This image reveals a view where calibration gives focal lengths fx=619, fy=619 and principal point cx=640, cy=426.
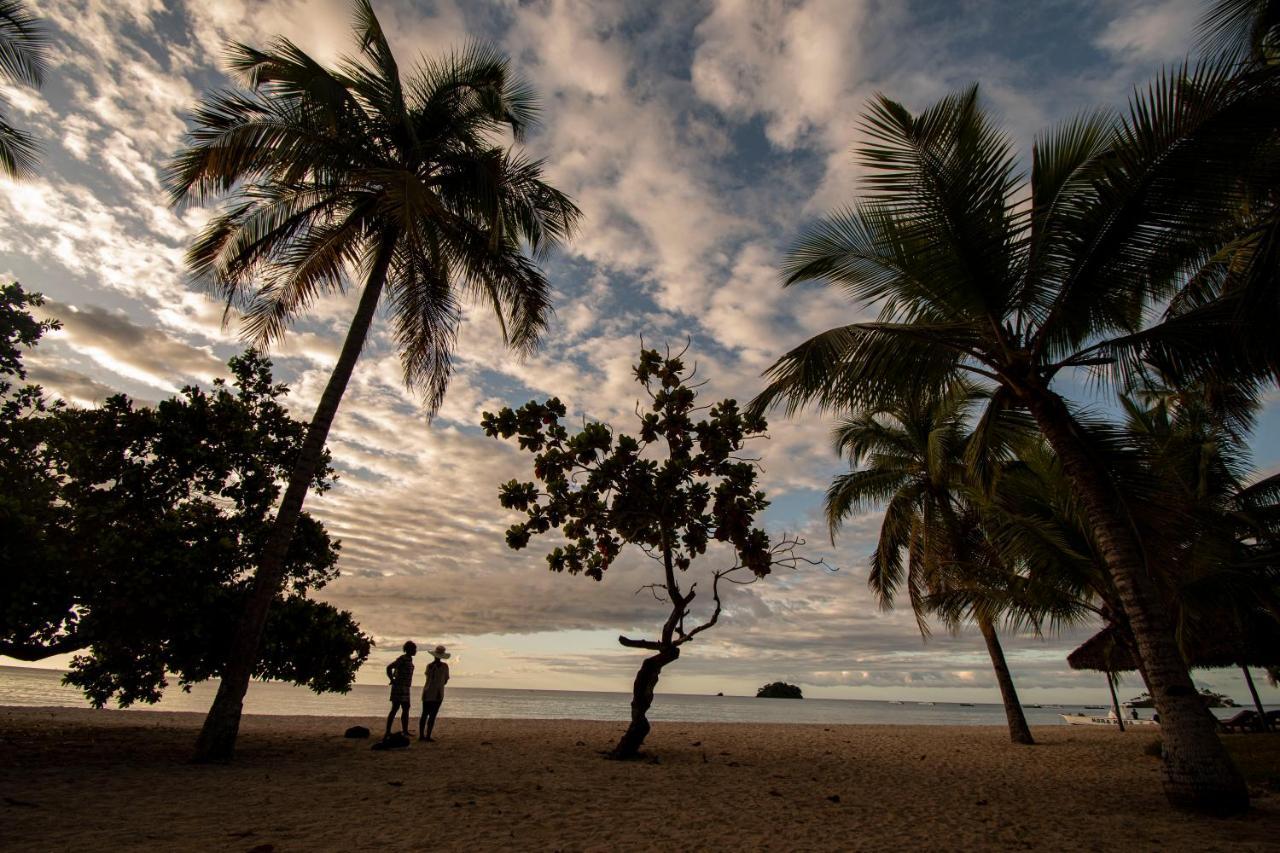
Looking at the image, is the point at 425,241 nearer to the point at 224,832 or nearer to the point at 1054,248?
the point at 224,832

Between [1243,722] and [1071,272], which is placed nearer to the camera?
[1071,272]

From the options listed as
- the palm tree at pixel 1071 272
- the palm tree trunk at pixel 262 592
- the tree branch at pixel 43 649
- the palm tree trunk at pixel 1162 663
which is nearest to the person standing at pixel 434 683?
the palm tree trunk at pixel 262 592

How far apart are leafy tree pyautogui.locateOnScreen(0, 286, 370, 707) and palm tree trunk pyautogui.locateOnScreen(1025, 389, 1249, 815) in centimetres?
1004

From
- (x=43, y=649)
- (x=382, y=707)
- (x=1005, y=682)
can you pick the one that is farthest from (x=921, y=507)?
(x=382, y=707)

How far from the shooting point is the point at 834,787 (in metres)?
7.55

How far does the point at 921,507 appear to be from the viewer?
51.4 feet

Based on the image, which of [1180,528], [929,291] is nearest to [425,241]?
[929,291]

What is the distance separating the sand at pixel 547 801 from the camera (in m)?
4.73

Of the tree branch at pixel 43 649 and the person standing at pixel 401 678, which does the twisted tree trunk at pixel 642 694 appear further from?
the tree branch at pixel 43 649

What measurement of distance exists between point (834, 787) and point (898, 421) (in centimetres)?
1111

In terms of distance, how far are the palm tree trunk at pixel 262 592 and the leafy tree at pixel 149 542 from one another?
1.66 feet

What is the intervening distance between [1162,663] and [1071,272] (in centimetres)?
411

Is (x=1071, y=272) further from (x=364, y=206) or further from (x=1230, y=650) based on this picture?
(x=1230, y=650)

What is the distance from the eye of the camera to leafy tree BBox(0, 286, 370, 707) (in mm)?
7340
